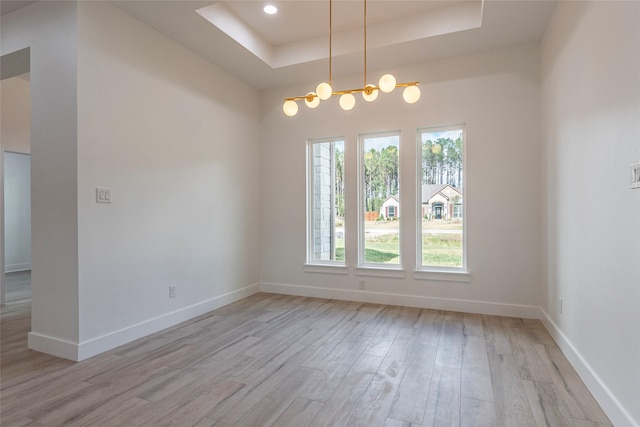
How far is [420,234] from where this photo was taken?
4285 mm

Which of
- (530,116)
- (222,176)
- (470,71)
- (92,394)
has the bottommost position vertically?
(92,394)

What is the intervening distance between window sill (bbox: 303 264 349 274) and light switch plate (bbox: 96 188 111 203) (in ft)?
8.82

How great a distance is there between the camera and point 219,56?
4000 millimetres

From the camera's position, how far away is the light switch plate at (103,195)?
9.41ft

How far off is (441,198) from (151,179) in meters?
3.38

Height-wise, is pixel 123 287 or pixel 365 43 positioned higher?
pixel 365 43

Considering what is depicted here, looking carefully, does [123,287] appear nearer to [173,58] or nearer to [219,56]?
[173,58]

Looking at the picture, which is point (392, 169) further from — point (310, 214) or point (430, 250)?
point (310, 214)

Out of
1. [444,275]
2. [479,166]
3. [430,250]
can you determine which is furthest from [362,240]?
[479,166]

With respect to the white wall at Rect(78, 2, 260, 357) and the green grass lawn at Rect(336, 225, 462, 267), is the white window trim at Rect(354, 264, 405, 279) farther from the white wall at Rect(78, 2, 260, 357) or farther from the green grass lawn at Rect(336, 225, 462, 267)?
the white wall at Rect(78, 2, 260, 357)

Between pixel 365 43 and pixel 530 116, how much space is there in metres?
2.02

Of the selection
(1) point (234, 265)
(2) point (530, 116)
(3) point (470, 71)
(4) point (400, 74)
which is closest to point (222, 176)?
(1) point (234, 265)

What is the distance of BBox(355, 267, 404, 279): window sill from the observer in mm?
4312

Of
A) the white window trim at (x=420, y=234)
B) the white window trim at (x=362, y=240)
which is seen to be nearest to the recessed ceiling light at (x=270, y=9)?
the white window trim at (x=362, y=240)
